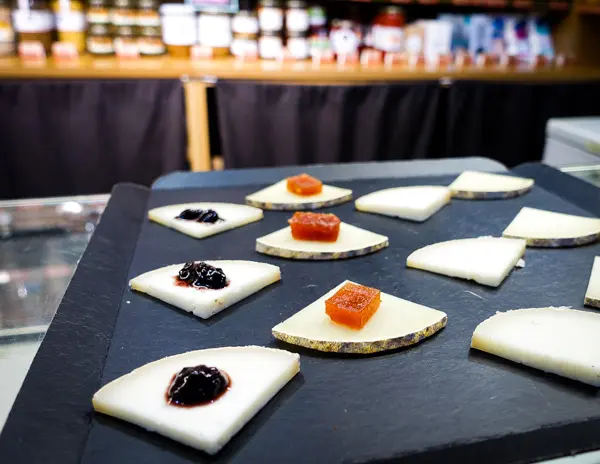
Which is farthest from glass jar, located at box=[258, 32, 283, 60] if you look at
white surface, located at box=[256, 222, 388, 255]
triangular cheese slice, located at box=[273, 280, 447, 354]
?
triangular cheese slice, located at box=[273, 280, 447, 354]

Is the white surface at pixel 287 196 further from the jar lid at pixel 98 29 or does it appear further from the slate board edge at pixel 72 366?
the jar lid at pixel 98 29

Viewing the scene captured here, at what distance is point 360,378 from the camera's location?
85cm

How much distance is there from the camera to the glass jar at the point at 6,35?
292 centimetres

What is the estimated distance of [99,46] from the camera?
305cm

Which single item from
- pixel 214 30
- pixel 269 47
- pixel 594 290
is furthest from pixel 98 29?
pixel 594 290

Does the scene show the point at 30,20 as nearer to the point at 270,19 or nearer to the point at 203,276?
the point at 270,19

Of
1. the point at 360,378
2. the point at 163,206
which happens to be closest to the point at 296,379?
the point at 360,378

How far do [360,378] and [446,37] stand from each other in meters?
2.86

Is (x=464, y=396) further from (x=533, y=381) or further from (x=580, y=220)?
(x=580, y=220)

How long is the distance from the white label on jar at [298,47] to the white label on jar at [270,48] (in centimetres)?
6

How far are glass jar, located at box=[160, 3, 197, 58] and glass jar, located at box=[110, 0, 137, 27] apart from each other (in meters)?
0.16

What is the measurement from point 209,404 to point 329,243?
0.59 meters

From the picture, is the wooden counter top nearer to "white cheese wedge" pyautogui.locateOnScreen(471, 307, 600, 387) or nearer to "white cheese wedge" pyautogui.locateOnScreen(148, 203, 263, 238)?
"white cheese wedge" pyautogui.locateOnScreen(148, 203, 263, 238)

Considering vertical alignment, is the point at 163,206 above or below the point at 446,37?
below
